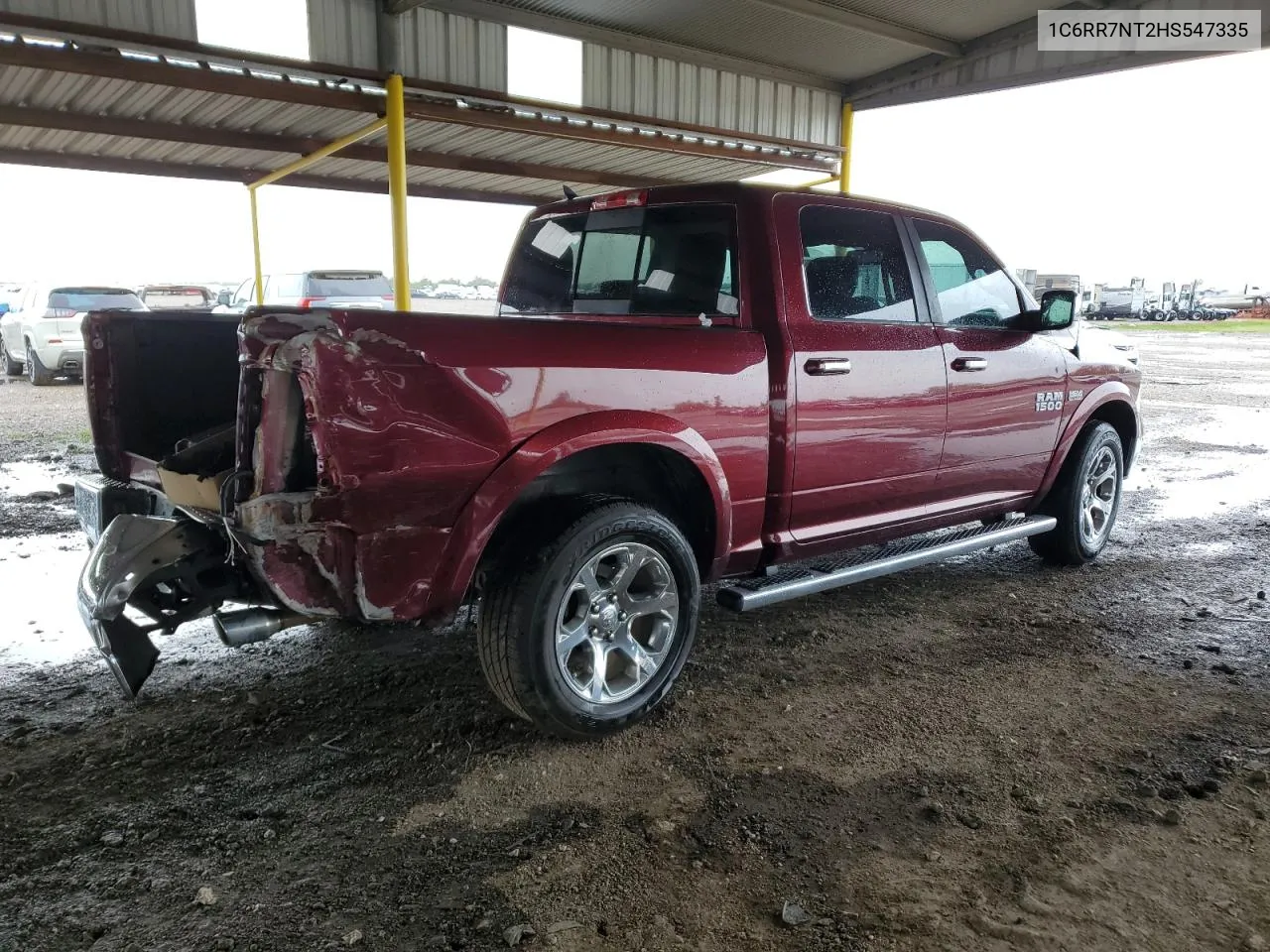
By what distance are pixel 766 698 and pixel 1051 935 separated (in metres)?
1.43

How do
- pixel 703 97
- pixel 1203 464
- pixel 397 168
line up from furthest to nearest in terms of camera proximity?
1. pixel 703 97
2. pixel 397 168
3. pixel 1203 464

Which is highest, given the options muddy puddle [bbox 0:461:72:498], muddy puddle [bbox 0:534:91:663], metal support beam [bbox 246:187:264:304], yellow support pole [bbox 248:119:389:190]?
yellow support pole [bbox 248:119:389:190]

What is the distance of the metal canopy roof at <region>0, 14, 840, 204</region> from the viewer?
8.58 metres

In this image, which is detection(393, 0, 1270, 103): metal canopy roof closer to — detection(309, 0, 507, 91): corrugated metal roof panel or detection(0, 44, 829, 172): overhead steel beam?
detection(309, 0, 507, 91): corrugated metal roof panel

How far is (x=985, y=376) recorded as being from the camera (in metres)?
4.29

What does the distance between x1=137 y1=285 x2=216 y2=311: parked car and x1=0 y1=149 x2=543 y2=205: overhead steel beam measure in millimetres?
4364

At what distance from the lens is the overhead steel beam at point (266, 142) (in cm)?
1070

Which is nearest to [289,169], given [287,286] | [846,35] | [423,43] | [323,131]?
[323,131]

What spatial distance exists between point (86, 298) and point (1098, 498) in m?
14.7

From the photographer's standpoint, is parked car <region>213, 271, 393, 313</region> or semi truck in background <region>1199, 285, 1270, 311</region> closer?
parked car <region>213, 271, 393, 313</region>

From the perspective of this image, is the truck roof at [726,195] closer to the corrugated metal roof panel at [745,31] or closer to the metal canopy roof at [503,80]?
the metal canopy roof at [503,80]

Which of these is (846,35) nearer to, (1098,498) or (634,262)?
(1098,498)

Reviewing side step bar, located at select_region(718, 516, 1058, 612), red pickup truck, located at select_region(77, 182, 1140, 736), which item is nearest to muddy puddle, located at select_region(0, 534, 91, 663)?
red pickup truck, located at select_region(77, 182, 1140, 736)

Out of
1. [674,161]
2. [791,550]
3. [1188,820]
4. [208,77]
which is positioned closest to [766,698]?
[791,550]
